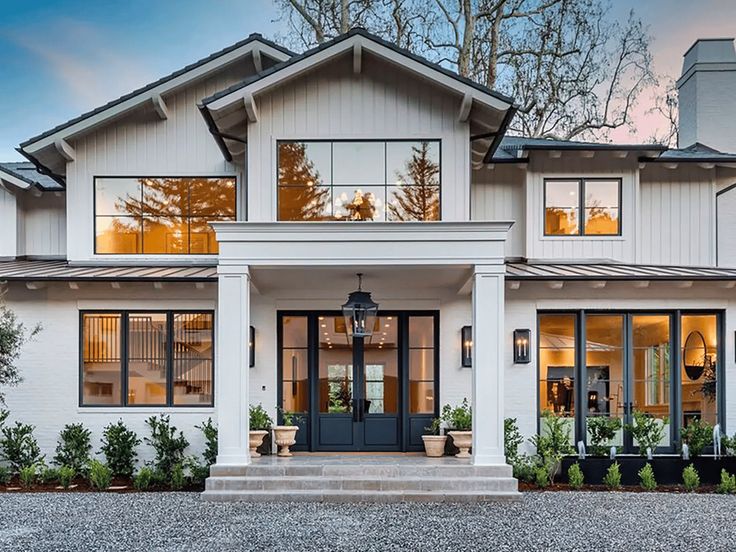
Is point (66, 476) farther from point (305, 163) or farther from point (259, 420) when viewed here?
point (305, 163)

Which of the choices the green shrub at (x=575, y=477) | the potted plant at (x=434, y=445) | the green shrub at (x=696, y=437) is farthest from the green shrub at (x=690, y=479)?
the potted plant at (x=434, y=445)

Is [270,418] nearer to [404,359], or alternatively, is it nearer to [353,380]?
[353,380]

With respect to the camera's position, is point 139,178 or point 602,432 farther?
point 139,178

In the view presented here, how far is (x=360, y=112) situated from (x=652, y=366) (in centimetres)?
633

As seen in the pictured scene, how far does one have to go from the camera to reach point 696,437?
9609 millimetres

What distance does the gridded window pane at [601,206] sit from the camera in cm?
1123

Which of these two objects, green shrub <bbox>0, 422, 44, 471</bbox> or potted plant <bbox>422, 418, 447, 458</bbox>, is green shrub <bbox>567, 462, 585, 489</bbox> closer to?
potted plant <bbox>422, 418, 447, 458</bbox>

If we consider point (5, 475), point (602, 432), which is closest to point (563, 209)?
point (602, 432)

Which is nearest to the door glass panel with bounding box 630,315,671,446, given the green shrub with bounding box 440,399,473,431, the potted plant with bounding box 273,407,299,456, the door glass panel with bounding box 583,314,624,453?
the door glass panel with bounding box 583,314,624,453

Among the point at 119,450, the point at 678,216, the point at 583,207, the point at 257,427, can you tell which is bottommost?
the point at 119,450

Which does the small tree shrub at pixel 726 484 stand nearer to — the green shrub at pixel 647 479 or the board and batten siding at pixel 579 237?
the green shrub at pixel 647 479

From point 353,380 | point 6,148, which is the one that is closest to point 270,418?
point 353,380

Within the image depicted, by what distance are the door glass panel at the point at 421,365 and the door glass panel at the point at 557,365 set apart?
6.01 ft

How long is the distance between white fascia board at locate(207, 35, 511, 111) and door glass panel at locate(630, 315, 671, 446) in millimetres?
4314
